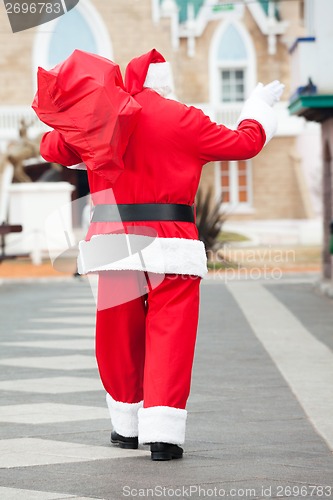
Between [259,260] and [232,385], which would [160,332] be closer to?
[232,385]

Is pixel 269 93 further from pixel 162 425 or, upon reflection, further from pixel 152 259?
pixel 162 425

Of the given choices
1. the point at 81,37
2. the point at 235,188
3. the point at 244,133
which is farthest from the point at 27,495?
the point at 81,37

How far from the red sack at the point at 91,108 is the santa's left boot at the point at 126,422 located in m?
1.12

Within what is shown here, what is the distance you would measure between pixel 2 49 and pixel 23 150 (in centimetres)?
1111

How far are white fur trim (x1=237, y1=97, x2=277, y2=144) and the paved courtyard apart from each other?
60.8 inches

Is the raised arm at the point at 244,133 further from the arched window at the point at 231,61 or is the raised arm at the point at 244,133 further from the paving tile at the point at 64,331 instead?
the arched window at the point at 231,61

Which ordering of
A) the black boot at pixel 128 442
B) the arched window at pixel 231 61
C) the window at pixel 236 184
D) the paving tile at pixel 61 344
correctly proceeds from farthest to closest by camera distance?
the arched window at pixel 231 61 → the window at pixel 236 184 → the paving tile at pixel 61 344 → the black boot at pixel 128 442

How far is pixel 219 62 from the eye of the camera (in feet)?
139

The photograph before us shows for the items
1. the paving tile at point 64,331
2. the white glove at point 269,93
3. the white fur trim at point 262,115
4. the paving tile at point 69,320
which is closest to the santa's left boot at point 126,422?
the white fur trim at point 262,115

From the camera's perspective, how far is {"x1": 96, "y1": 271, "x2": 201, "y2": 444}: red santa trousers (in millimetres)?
6102

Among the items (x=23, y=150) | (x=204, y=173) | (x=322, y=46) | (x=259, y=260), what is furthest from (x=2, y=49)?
(x=322, y=46)

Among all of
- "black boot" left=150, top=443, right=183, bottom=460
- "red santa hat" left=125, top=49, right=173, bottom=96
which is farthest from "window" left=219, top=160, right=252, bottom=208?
"black boot" left=150, top=443, right=183, bottom=460

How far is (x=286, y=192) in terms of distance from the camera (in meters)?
41.5

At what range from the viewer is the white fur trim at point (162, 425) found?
6.05 metres
